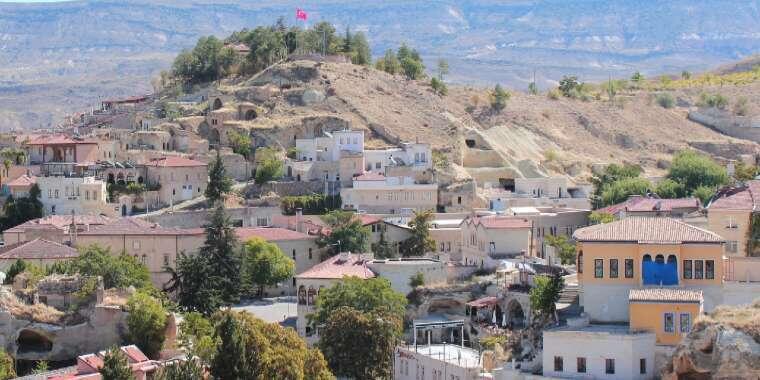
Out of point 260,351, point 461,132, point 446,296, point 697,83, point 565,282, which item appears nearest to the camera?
→ point 260,351

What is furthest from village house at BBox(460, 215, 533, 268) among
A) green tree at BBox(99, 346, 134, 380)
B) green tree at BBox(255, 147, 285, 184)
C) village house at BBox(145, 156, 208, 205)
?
→ green tree at BBox(99, 346, 134, 380)

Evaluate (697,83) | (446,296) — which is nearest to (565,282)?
(446,296)

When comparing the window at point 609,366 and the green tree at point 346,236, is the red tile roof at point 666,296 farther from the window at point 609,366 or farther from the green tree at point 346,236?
the green tree at point 346,236

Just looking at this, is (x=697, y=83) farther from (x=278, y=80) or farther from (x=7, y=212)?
(x=7, y=212)

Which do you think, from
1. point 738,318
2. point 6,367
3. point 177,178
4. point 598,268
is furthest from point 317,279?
point 738,318

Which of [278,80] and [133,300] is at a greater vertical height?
[278,80]

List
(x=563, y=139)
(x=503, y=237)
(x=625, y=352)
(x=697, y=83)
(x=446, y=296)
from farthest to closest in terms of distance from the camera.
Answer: (x=697, y=83) < (x=563, y=139) < (x=503, y=237) < (x=446, y=296) < (x=625, y=352)

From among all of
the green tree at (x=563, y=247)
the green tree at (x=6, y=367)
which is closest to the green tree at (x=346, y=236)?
the green tree at (x=563, y=247)

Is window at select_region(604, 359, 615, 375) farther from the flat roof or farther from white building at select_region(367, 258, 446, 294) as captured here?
white building at select_region(367, 258, 446, 294)
